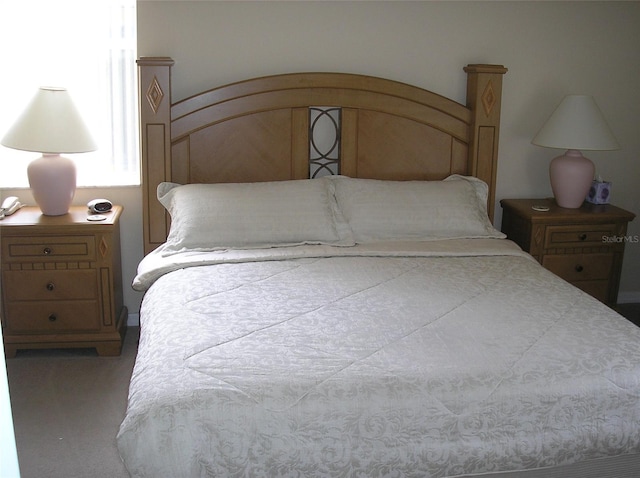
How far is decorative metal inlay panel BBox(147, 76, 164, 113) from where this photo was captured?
351 centimetres

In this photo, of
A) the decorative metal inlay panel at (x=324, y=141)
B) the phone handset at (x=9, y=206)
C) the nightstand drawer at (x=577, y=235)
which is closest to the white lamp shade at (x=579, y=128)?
the nightstand drawer at (x=577, y=235)

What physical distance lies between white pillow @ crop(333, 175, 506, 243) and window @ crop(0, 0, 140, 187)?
3.79 feet

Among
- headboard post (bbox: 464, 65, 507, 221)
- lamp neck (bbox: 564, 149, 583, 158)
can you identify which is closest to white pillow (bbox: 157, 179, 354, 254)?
headboard post (bbox: 464, 65, 507, 221)

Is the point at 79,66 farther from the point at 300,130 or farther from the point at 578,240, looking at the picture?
the point at 578,240

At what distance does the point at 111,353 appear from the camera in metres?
3.51

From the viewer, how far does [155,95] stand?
352 centimetres

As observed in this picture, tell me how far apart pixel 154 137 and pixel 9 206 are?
2.41 ft

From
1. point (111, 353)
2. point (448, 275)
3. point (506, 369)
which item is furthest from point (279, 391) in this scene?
point (111, 353)

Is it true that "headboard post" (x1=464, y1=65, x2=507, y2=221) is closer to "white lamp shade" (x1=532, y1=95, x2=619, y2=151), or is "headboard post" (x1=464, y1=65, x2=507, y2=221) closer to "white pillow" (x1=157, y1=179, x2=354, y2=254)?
"white lamp shade" (x1=532, y1=95, x2=619, y2=151)

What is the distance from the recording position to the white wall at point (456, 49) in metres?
3.63

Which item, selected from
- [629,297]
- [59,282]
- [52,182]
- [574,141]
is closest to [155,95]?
[52,182]

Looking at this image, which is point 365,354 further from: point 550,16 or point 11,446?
point 550,16

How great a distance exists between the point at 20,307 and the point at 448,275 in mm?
1934

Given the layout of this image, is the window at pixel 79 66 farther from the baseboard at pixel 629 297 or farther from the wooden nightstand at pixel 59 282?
the baseboard at pixel 629 297
